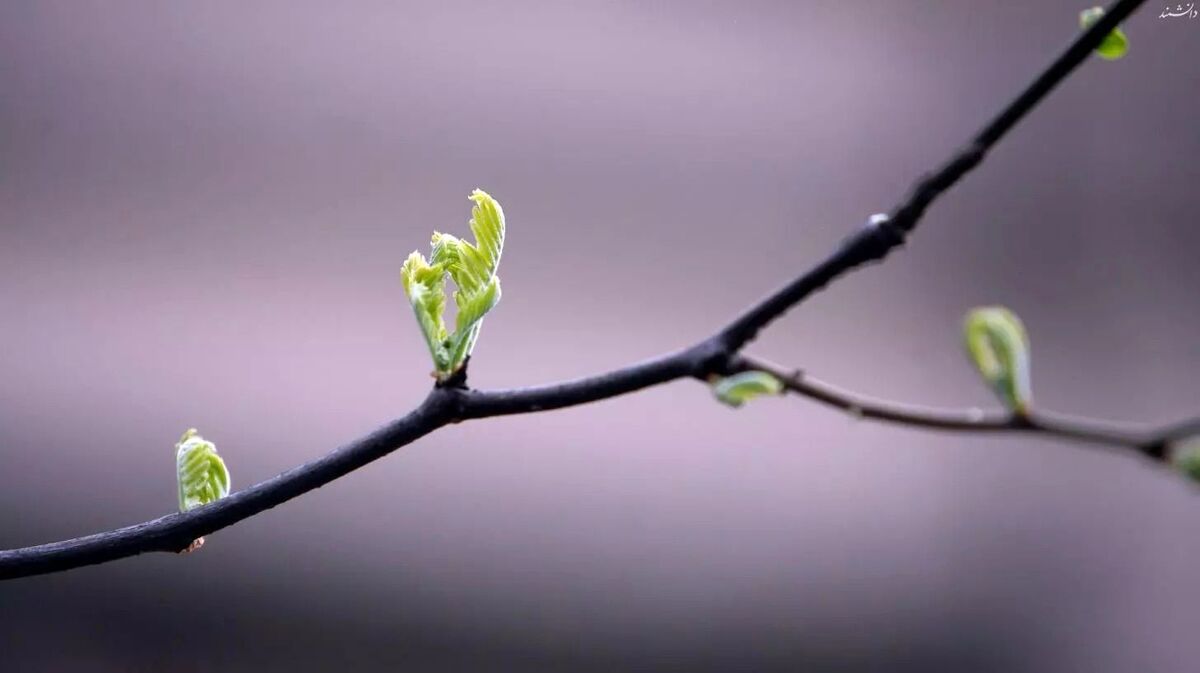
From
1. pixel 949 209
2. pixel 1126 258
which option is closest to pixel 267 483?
pixel 949 209

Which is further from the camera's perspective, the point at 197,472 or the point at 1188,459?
the point at 197,472

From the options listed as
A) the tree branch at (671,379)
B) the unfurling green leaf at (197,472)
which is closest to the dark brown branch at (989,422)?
the tree branch at (671,379)

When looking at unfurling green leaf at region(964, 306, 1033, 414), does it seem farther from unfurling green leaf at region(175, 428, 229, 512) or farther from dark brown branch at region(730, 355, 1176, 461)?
unfurling green leaf at region(175, 428, 229, 512)

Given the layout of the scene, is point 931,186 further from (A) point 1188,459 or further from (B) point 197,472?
(B) point 197,472

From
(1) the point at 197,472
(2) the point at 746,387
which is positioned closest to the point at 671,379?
(2) the point at 746,387

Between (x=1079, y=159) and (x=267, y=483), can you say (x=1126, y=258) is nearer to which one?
(x=1079, y=159)

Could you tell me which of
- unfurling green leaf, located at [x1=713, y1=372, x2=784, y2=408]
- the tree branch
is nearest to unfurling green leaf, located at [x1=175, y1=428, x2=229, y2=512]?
the tree branch
